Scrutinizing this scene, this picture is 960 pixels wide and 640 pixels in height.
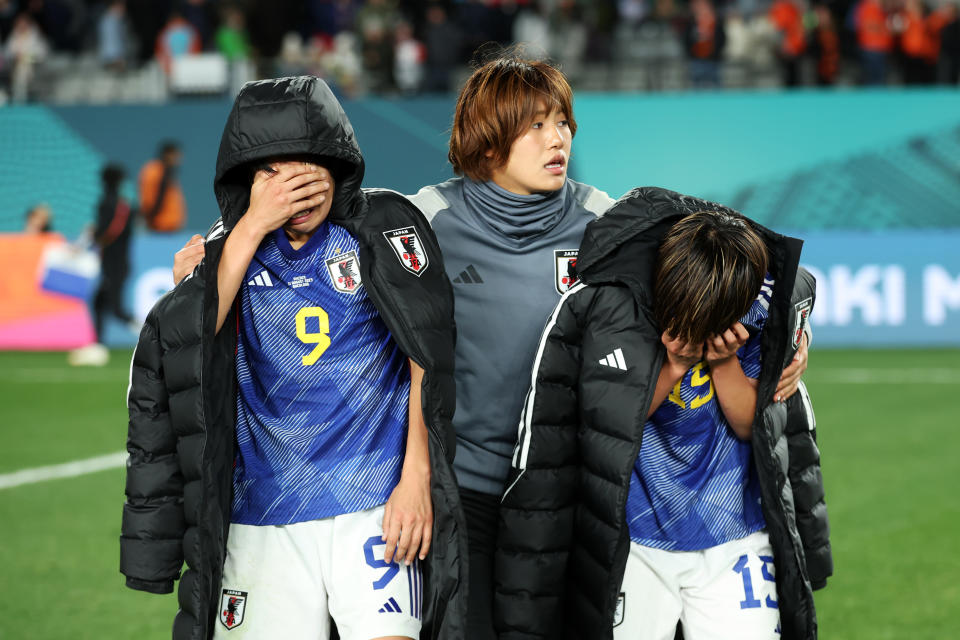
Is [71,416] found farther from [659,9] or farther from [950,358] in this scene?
[659,9]

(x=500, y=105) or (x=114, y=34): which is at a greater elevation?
(x=500, y=105)

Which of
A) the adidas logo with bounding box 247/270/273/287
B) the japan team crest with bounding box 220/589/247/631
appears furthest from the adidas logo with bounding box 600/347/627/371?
the japan team crest with bounding box 220/589/247/631

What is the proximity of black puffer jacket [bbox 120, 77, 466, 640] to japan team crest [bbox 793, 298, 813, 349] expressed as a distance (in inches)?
35.7

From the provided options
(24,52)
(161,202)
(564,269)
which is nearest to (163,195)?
(161,202)

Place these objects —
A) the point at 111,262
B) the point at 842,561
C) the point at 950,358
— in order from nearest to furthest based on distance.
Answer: the point at 842,561
the point at 950,358
the point at 111,262

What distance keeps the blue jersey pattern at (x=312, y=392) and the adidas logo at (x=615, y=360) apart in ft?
1.84

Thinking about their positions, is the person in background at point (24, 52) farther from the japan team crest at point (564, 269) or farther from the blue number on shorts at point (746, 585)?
the blue number on shorts at point (746, 585)

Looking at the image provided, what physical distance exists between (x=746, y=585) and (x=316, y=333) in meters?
1.32

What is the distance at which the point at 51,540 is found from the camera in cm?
639

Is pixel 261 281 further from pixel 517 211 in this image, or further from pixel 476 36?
pixel 476 36

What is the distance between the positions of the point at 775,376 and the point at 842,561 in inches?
124

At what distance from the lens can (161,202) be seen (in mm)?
15602

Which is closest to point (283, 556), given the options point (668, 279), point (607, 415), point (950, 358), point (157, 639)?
point (607, 415)

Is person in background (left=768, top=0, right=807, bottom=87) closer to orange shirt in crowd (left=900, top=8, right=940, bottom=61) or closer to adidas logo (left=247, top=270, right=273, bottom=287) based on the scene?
orange shirt in crowd (left=900, top=8, right=940, bottom=61)
